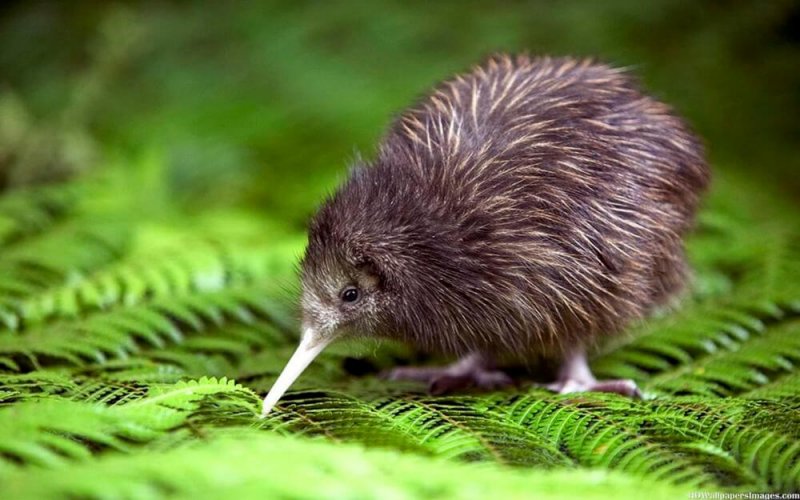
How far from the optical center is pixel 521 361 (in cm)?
293

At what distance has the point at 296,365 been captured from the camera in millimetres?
2586

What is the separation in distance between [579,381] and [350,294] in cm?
84

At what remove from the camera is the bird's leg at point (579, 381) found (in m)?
2.84

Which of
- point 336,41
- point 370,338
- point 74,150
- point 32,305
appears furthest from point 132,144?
point 370,338

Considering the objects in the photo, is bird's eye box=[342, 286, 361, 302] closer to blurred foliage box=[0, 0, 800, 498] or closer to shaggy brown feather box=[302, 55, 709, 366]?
shaggy brown feather box=[302, 55, 709, 366]

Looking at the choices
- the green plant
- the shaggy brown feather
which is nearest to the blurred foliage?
the green plant

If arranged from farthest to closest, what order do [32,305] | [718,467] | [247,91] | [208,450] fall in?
[247,91] < [32,305] < [718,467] < [208,450]

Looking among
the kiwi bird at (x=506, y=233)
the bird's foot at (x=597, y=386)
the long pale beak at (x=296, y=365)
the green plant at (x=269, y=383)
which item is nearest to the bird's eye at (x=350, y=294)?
the kiwi bird at (x=506, y=233)

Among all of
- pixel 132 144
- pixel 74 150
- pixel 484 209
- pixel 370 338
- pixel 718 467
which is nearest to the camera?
pixel 718 467

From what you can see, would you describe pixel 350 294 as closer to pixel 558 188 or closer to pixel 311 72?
pixel 558 188

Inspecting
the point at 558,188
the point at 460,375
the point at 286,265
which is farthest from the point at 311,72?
the point at 558,188

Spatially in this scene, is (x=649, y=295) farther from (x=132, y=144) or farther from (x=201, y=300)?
(x=132, y=144)

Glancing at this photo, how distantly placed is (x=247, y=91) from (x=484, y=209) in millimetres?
3402

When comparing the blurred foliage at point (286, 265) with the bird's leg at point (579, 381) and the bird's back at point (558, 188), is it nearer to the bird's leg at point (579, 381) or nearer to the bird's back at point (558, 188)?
the bird's leg at point (579, 381)
